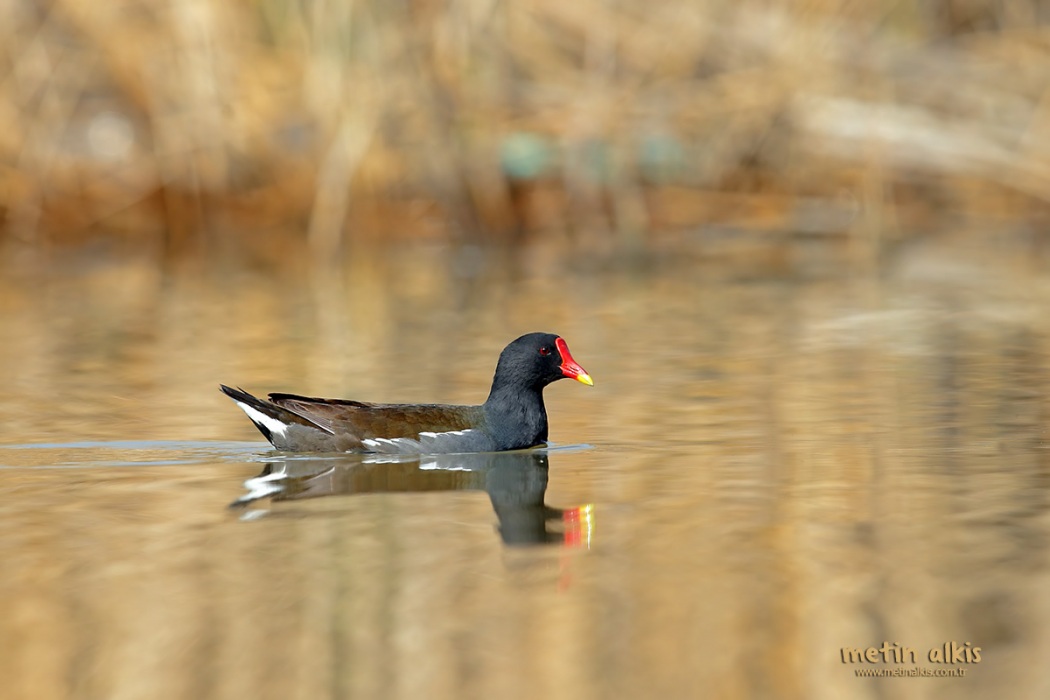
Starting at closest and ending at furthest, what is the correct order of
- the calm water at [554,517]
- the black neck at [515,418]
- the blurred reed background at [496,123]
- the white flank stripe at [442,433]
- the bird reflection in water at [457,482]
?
the calm water at [554,517] < the bird reflection in water at [457,482] < the white flank stripe at [442,433] < the black neck at [515,418] < the blurred reed background at [496,123]

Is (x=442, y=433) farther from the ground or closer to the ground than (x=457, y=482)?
farther from the ground

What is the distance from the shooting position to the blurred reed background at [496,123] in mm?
13641

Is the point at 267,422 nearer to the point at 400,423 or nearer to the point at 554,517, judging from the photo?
the point at 400,423

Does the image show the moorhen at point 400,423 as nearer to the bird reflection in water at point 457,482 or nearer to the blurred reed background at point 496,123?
the bird reflection in water at point 457,482

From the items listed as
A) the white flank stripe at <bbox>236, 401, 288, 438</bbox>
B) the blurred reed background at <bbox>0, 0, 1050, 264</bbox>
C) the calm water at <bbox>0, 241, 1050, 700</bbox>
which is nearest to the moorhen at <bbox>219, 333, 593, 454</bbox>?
the white flank stripe at <bbox>236, 401, 288, 438</bbox>

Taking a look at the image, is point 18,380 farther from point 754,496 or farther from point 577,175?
point 577,175

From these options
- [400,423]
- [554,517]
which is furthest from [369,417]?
[554,517]

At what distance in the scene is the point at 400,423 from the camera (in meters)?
6.45

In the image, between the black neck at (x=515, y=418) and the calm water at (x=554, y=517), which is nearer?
the calm water at (x=554, y=517)

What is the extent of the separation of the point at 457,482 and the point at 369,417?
0.63m

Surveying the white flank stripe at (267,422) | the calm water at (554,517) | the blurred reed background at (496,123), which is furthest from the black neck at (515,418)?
the blurred reed background at (496,123)

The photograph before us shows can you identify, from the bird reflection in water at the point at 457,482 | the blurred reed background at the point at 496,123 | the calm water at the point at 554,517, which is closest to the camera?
the calm water at the point at 554,517

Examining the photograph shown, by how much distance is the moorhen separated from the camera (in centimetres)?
645

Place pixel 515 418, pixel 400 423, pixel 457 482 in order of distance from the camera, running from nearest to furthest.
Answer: pixel 457 482
pixel 400 423
pixel 515 418
